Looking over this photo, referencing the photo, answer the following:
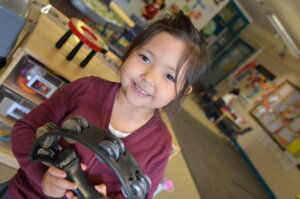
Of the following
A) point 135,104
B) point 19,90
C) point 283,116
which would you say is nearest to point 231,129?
point 283,116

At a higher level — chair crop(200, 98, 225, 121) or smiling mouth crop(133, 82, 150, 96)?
smiling mouth crop(133, 82, 150, 96)

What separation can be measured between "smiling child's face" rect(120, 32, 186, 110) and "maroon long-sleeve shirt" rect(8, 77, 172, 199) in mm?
88

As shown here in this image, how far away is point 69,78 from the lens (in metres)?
1.06

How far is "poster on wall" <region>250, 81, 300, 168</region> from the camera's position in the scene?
12.3ft

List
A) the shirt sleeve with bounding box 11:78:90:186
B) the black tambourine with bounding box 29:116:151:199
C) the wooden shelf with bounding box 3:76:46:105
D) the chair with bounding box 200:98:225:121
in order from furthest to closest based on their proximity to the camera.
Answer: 1. the chair with bounding box 200:98:225:121
2. the wooden shelf with bounding box 3:76:46:105
3. the shirt sleeve with bounding box 11:78:90:186
4. the black tambourine with bounding box 29:116:151:199

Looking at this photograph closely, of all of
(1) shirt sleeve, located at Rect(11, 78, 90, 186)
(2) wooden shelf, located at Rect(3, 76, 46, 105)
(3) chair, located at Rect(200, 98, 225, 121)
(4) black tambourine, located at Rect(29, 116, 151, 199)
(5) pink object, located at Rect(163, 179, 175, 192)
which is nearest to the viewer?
(4) black tambourine, located at Rect(29, 116, 151, 199)

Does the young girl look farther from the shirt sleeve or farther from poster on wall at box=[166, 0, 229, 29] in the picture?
poster on wall at box=[166, 0, 229, 29]

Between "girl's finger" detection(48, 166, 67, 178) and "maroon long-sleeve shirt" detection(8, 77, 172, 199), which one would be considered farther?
"maroon long-sleeve shirt" detection(8, 77, 172, 199)

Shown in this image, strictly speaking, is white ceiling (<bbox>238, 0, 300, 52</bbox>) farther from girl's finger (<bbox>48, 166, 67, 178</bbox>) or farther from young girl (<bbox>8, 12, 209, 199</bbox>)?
girl's finger (<bbox>48, 166, 67, 178</bbox>)

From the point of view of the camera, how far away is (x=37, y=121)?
25.8 inches

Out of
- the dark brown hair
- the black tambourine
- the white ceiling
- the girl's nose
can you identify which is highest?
the white ceiling

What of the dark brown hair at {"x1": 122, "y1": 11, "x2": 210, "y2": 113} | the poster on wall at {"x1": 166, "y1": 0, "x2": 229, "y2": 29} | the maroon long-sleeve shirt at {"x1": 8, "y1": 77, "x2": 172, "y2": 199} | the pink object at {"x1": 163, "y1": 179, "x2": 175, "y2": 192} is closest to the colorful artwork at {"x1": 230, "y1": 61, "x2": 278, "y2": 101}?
the poster on wall at {"x1": 166, "y1": 0, "x2": 229, "y2": 29}

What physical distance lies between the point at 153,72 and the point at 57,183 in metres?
0.35

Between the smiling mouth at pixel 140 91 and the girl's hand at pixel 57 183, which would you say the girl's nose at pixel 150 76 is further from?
the girl's hand at pixel 57 183
